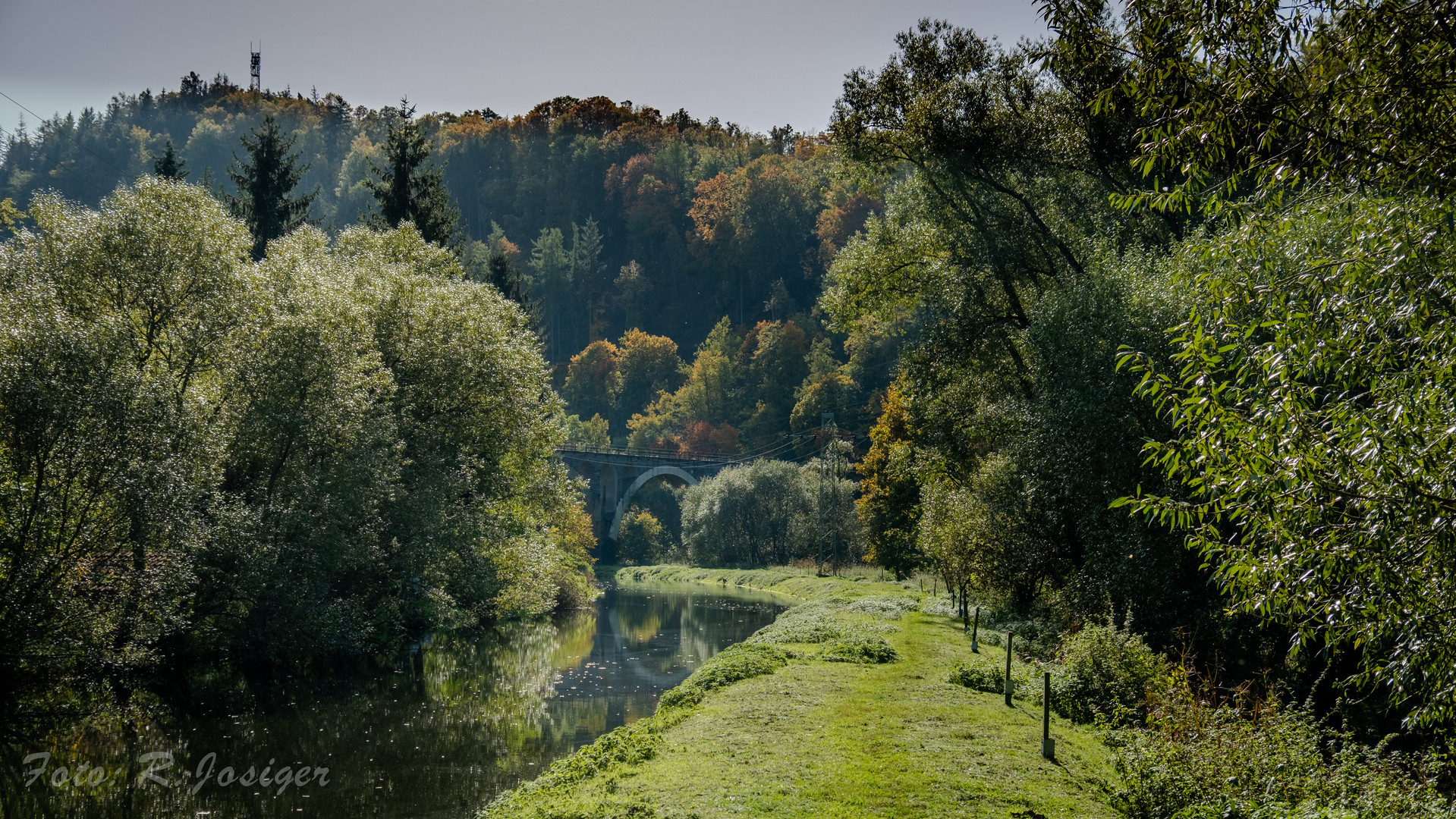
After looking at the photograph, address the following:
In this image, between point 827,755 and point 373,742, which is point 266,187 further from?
point 827,755

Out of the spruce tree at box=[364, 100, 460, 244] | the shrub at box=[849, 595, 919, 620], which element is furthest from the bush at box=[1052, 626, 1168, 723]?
the spruce tree at box=[364, 100, 460, 244]

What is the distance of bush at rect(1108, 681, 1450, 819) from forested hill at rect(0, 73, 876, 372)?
91.4 m

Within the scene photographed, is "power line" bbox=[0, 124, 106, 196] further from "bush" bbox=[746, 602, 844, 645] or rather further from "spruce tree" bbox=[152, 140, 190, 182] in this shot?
"bush" bbox=[746, 602, 844, 645]

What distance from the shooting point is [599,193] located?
136m

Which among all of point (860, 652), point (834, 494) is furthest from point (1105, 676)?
point (834, 494)

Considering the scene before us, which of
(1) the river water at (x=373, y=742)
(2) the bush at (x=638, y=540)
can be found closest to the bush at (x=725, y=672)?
(1) the river water at (x=373, y=742)

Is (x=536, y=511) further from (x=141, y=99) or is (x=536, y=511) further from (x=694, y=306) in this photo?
(x=141, y=99)

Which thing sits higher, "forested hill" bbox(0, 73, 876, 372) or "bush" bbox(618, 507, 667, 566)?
"forested hill" bbox(0, 73, 876, 372)

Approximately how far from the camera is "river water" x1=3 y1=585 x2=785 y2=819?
14.1 meters

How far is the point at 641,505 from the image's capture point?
100312 millimetres

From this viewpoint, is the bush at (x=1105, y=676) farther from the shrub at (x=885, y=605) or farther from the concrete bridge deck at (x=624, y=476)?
the concrete bridge deck at (x=624, y=476)

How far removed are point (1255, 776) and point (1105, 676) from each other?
5941mm

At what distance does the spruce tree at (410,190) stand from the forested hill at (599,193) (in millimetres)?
58845

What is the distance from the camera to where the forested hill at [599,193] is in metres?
108
